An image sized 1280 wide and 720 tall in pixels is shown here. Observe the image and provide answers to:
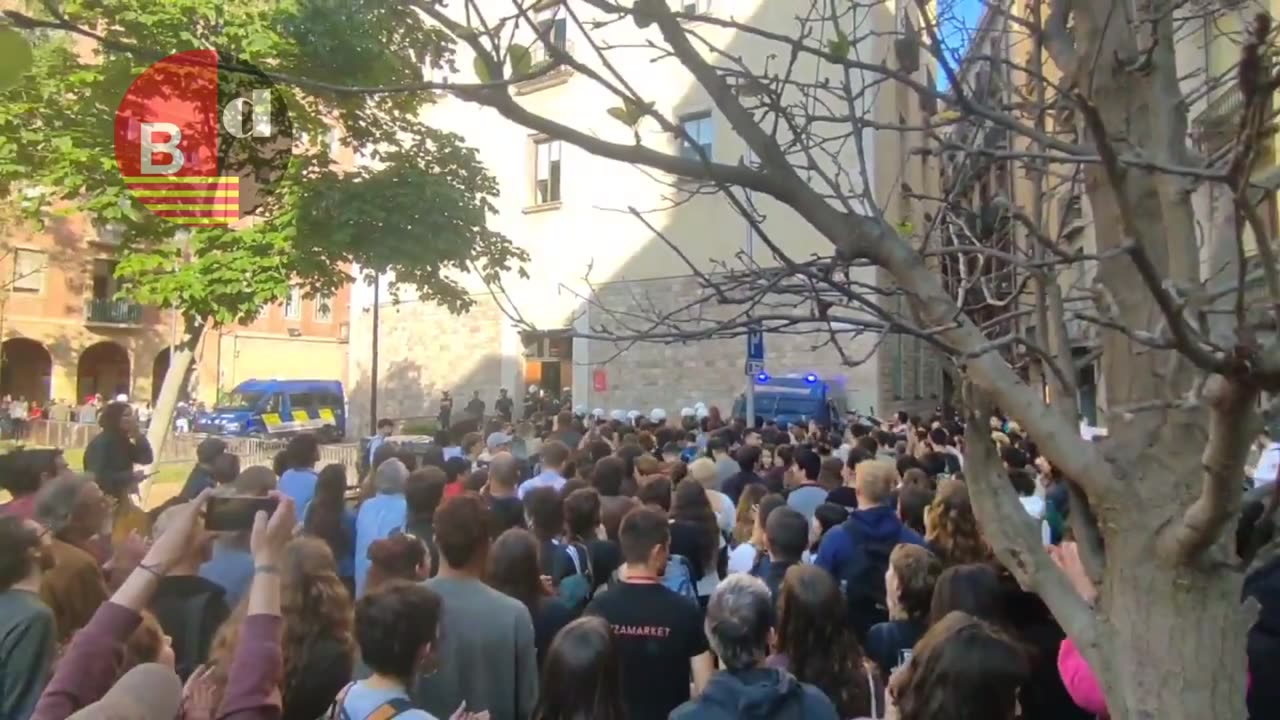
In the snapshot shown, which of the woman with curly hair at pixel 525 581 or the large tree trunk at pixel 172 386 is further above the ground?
the large tree trunk at pixel 172 386

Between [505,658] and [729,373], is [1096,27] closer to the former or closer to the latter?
[505,658]

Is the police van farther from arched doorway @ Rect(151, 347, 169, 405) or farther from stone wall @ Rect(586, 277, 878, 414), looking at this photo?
stone wall @ Rect(586, 277, 878, 414)

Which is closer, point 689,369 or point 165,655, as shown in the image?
point 165,655

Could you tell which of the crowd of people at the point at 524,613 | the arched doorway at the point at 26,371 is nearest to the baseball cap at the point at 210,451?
the crowd of people at the point at 524,613

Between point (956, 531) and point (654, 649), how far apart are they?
162 centimetres

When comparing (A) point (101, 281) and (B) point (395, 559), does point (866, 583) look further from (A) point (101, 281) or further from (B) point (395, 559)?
(A) point (101, 281)

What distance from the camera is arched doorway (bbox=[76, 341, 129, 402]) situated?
40.5 meters

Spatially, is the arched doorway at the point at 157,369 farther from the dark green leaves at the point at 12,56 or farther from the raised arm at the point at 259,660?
the dark green leaves at the point at 12,56

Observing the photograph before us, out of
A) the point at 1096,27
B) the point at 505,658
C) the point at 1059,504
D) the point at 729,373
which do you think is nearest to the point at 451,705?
the point at 505,658

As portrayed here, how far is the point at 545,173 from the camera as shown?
91.5 ft

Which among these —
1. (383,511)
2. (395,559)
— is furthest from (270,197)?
(395,559)

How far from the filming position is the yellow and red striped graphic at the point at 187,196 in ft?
37.6

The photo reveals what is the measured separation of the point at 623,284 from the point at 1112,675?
2389 cm

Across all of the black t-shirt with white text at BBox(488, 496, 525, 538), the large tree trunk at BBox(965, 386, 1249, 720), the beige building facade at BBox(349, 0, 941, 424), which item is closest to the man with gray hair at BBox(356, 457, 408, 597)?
the black t-shirt with white text at BBox(488, 496, 525, 538)
